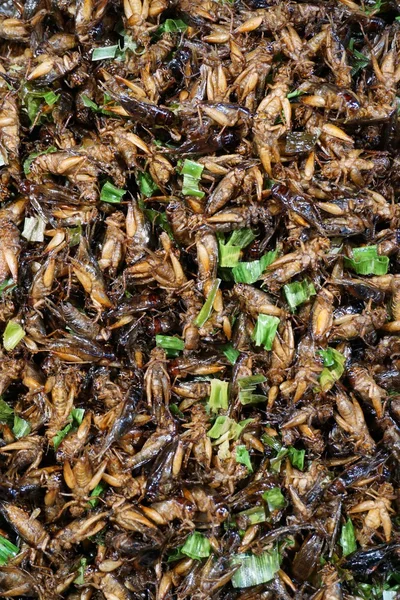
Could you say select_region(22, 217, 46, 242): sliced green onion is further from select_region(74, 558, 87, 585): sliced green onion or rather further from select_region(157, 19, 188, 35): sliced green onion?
select_region(74, 558, 87, 585): sliced green onion

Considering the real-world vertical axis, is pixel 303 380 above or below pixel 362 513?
above

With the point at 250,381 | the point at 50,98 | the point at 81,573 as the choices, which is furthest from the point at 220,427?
the point at 50,98

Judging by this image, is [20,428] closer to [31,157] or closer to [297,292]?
[31,157]

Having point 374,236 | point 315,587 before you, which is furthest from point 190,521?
point 374,236

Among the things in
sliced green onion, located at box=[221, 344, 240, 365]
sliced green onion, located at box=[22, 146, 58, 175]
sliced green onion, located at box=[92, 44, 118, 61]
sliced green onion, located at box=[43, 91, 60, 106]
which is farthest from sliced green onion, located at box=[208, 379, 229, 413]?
sliced green onion, located at box=[92, 44, 118, 61]

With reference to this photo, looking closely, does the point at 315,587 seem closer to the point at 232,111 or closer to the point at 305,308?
the point at 305,308

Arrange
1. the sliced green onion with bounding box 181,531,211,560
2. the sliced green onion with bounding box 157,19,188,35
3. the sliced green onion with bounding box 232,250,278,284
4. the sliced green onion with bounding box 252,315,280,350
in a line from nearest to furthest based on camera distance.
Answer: the sliced green onion with bounding box 181,531,211,560
the sliced green onion with bounding box 252,315,280,350
the sliced green onion with bounding box 232,250,278,284
the sliced green onion with bounding box 157,19,188,35
